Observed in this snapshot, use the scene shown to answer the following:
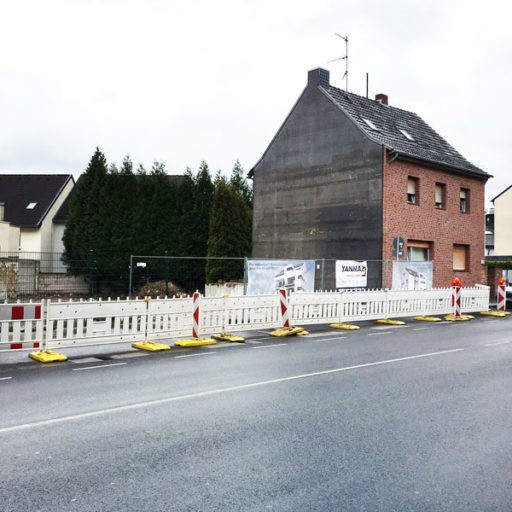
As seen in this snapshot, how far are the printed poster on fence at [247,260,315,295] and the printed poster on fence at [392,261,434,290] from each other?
3.56 metres

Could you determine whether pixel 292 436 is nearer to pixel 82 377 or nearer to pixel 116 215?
pixel 82 377

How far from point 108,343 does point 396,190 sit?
1749 cm

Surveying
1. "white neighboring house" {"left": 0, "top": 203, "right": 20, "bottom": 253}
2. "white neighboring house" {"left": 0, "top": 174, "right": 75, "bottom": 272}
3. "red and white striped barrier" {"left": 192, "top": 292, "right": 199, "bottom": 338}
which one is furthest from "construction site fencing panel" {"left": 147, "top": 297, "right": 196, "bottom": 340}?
"white neighboring house" {"left": 0, "top": 174, "right": 75, "bottom": 272}

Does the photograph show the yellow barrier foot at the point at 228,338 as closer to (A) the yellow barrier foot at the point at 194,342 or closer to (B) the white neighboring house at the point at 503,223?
(A) the yellow barrier foot at the point at 194,342

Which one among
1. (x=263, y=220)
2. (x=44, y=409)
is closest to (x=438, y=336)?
(x=44, y=409)

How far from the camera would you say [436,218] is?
27297mm

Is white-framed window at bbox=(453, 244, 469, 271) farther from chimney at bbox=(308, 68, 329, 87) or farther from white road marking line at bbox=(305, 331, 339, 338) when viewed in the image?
white road marking line at bbox=(305, 331, 339, 338)

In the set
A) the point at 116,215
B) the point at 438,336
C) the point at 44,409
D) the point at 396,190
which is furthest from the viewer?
the point at 116,215

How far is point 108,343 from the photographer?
11.4m

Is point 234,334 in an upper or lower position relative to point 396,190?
lower

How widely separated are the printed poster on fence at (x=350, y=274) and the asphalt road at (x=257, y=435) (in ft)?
30.3

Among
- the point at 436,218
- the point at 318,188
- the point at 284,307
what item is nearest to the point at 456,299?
the point at 284,307

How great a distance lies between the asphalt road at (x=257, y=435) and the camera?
400cm

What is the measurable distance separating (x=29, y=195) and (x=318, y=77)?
28053 millimetres
